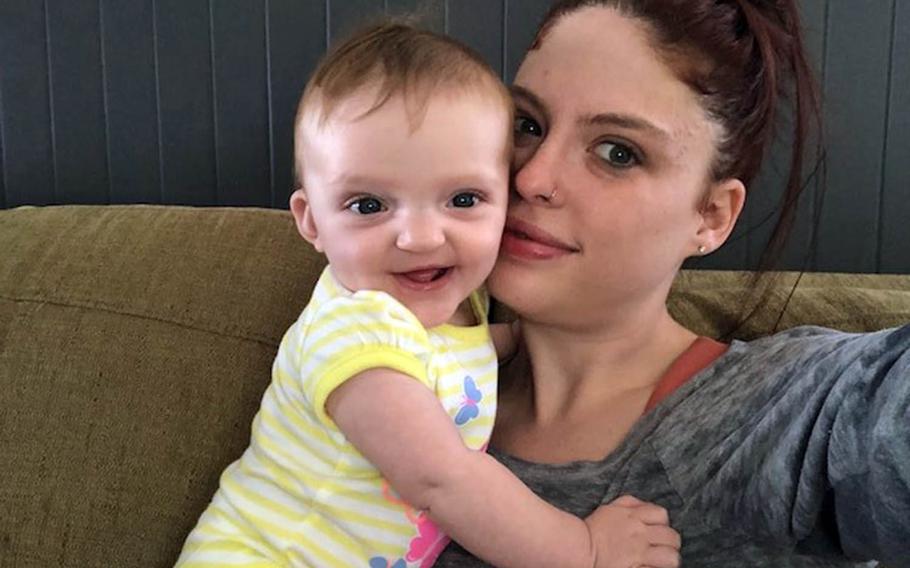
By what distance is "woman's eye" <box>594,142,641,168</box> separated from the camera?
1.09m

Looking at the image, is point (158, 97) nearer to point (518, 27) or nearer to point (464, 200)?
point (518, 27)

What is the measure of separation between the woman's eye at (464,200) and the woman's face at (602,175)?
0.10m

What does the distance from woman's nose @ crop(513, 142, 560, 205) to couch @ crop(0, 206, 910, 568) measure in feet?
1.35

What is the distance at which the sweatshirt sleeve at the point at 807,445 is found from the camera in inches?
29.6

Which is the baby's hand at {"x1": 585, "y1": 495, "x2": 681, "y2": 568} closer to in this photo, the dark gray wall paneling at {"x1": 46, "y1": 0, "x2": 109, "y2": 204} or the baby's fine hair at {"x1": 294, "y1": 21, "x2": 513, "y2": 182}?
the baby's fine hair at {"x1": 294, "y1": 21, "x2": 513, "y2": 182}

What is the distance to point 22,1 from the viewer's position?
2047mm

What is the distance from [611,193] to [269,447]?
44 centimetres

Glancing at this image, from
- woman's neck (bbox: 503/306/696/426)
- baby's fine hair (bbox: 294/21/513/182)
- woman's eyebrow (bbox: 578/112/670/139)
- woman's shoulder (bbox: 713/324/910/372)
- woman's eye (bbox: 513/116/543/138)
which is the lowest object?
woman's neck (bbox: 503/306/696/426)

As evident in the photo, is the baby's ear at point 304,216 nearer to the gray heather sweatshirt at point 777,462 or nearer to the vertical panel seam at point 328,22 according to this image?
the gray heather sweatshirt at point 777,462

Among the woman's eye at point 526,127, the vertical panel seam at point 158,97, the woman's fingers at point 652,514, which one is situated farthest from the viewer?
the vertical panel seam at point 158,97

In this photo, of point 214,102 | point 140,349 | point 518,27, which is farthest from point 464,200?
point 214,102

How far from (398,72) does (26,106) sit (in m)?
1.42

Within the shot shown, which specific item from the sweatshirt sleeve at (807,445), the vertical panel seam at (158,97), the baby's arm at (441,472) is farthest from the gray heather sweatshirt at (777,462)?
the vertical panel seam at (158,97)

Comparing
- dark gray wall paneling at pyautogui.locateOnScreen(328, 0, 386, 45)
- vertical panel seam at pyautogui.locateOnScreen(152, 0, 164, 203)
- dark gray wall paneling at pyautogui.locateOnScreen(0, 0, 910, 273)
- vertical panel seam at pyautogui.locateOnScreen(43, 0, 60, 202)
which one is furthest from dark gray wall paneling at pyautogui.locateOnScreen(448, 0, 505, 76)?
vertical panel seam at pyautogui.locateOnScreen(43, 0, 60, 202)
